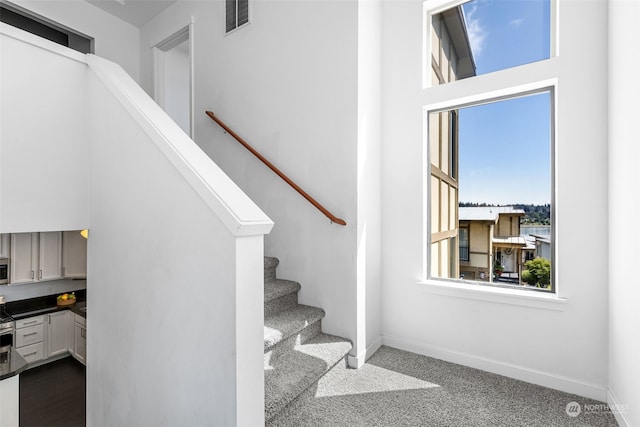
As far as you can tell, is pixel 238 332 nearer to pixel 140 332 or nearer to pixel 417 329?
pixel 140 332

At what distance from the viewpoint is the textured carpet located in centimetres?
173

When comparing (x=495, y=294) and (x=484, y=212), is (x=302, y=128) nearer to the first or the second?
(x=484, y=212)

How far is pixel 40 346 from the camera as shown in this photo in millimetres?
4543

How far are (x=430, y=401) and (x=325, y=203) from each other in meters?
1.49

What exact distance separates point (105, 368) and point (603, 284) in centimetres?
307

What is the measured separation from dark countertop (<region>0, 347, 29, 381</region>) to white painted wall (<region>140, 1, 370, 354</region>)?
1704mm

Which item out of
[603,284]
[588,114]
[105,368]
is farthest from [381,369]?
[588,114]

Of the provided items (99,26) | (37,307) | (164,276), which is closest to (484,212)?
(164,276)

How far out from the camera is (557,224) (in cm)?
204

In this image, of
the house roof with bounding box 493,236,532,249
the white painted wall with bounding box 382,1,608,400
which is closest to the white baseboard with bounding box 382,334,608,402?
the white painted wall with bounding box 382,1,608,400

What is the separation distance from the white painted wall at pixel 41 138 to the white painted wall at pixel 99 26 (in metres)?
2.19

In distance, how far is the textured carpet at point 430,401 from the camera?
68.0 inches

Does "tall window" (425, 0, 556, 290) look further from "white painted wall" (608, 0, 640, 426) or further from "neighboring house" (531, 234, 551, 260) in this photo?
"white painted wall" (608, 0, 640, 426)

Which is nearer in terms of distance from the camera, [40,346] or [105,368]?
[105,368]
